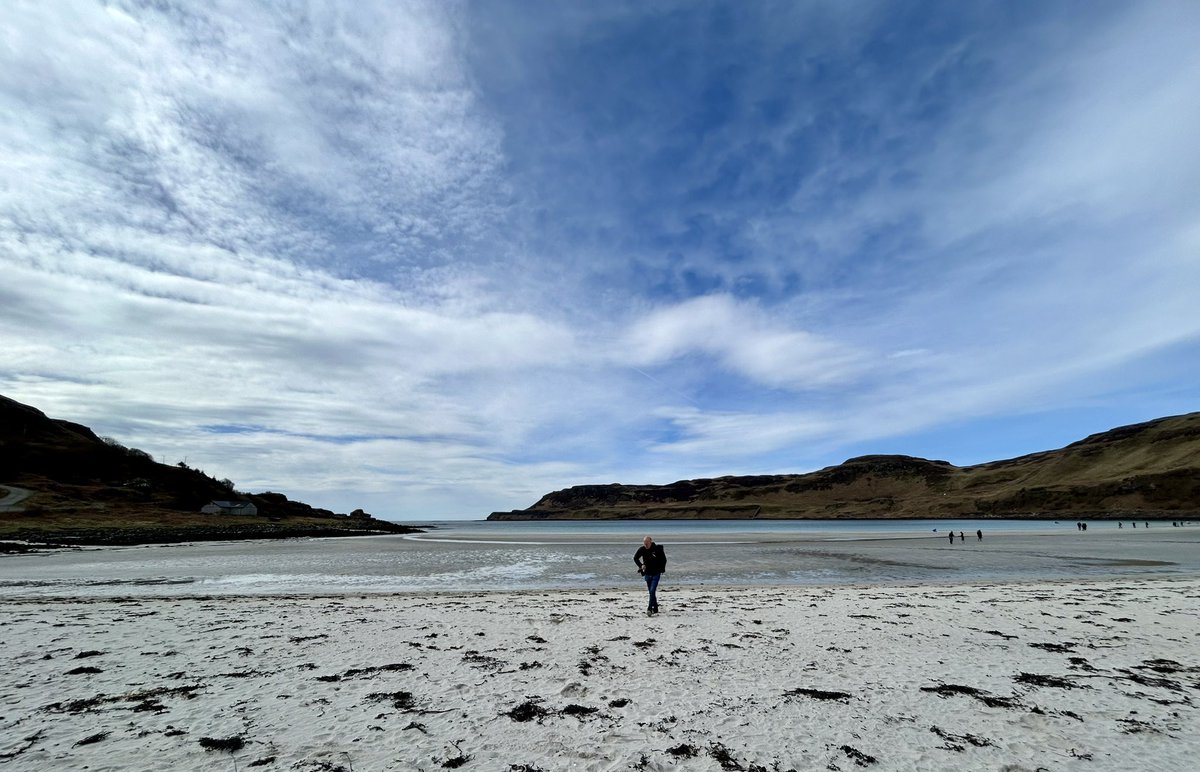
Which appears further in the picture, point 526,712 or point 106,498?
point 106,498

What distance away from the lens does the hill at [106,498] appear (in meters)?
67.2

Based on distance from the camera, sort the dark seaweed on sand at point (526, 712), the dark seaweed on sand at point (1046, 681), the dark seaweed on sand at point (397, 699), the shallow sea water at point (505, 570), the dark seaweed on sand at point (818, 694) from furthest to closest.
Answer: the shallow sea water at point (505, 570) < the dark seaweed on sand at point (1046, 681) < the dark seaweed on sand at point (818, 694) < the dark seaweed on sand at point (397, 699) < the dark seaweed on sand at point (526, 712)

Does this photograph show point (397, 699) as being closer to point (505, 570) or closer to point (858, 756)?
point (858, 756)

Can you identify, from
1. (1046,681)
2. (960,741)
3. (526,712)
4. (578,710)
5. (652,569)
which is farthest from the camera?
(652,569)

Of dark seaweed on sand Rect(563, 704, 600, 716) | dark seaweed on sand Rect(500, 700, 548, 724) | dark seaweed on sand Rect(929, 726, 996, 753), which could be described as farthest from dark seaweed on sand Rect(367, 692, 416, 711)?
dark seaweed on sand Rect(929, 726, 996, 753)

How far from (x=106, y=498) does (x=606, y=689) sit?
420ft

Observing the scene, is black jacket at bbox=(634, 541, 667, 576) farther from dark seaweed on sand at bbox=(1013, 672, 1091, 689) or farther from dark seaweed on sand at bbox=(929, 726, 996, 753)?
dark seaweed on sand at bbox=(929, 726, 996, 753)

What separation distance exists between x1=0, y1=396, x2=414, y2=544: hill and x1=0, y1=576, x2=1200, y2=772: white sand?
58653 millimetres

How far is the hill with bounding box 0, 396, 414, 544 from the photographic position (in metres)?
67.2

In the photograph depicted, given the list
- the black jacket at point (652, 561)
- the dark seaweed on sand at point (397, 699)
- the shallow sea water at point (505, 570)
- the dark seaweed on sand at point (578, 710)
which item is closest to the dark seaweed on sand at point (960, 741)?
the dark seaweed on sand at point (578, 710)

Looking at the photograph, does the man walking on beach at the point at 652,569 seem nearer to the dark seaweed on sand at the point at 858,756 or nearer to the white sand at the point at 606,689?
the white sand at the point at 606,689

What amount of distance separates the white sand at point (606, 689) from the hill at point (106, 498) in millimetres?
58653

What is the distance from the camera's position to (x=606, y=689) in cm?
1010

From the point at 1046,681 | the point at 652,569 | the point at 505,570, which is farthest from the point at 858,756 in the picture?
the point at 505,570
